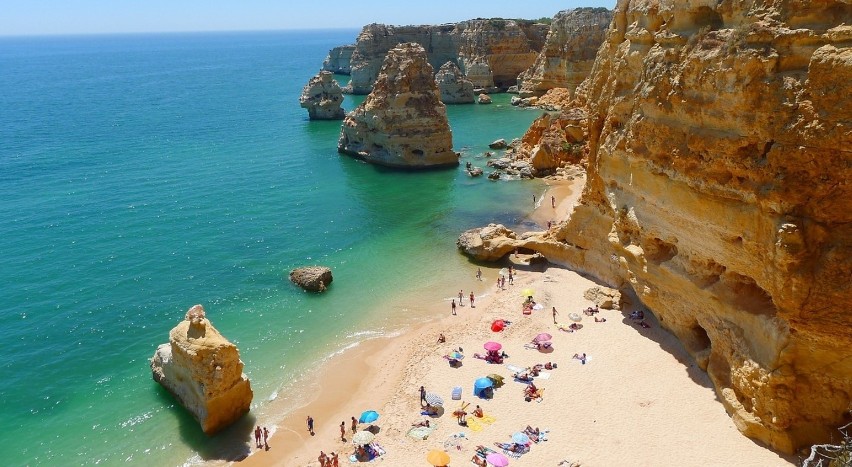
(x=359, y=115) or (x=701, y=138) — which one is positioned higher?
(x=701, y=138)

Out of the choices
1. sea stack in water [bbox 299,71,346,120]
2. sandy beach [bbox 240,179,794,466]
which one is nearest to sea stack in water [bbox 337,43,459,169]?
sea stack in water [bbox 299,71,346,120]

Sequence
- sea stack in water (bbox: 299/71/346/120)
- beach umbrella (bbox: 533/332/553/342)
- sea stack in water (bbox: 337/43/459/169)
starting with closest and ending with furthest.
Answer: beach umbrella (bbox: 533/332/553/342) → sea stack in water (bbox: 337/43/459/169) → sea stack in water (bbox: 299/71/346/120)

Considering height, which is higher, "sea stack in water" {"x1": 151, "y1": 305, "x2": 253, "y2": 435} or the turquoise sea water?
"sea stack in water" {"x1": 151, "y1": 305, "x2": 253, "y2": 435}

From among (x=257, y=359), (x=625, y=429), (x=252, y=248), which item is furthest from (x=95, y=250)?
(x=625, y=429)

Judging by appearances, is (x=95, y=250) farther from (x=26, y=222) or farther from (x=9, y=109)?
(x=9, y=109)

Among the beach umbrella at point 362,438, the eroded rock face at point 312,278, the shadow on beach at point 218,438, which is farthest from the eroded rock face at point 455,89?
the beach umbrella at point 362,438

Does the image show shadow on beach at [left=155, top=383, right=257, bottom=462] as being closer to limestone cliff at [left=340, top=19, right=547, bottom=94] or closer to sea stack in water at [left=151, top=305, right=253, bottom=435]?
sea stack in water at [left=151, top=305, right=253, bottom=435]
